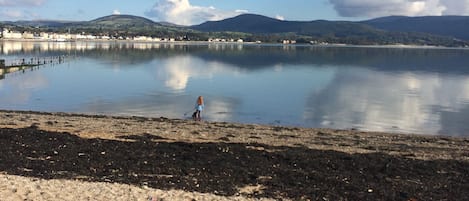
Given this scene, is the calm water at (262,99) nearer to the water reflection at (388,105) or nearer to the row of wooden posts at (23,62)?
the water reflection at (388,105)

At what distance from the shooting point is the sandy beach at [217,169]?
11.6 metres

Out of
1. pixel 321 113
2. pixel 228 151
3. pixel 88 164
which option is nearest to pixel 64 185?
pixel 88 164

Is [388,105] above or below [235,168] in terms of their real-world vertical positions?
below

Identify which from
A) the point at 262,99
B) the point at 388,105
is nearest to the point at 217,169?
the point at 262,99

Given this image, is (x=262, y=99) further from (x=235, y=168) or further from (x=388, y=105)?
(x=235, y=168)

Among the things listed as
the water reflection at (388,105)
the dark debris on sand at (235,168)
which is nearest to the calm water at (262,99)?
the water reflection at (388,105)

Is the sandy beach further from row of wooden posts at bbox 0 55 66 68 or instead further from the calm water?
row of wooden posts at bbox 0 55 66 68

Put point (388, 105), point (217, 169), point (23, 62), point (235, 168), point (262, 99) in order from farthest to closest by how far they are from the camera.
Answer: point (23, 62)
point (262, 99)
point (388, 105)
point (235, 168)
point (217, 169)

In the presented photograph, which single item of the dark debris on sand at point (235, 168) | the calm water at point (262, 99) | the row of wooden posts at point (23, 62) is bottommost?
the calm water at point (262, 99)

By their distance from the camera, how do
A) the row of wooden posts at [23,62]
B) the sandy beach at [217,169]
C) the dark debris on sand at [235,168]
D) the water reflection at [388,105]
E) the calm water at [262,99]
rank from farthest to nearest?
the row of wooden posts at [23,62]
the calm water at [262,99]
the water reflection at [388,105]
the dark debris on sand at [235,168]
the sandy beach at [217,169]

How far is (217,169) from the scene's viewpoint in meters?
13.9

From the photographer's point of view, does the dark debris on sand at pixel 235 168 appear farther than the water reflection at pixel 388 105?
No

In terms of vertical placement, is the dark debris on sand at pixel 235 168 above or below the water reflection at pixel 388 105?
above

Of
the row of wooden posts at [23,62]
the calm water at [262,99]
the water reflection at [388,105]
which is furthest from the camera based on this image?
the row of wooden posts at [23,62]
